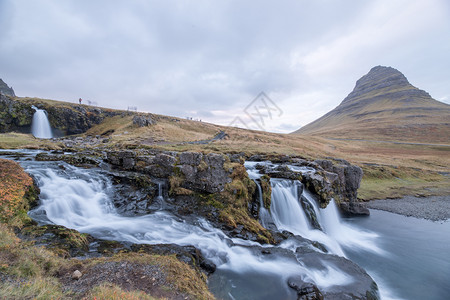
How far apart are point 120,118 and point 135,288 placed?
73.1 meters

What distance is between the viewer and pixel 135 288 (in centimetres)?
516

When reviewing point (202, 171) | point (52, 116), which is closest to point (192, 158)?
point (202, 171)

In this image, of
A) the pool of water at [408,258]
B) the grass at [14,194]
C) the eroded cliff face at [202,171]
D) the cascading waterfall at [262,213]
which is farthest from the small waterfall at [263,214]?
the grass at [14,194]

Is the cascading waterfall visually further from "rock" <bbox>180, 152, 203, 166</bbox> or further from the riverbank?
the riverbank

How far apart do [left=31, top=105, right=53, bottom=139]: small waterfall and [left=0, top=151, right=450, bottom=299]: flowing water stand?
39360 millimetres

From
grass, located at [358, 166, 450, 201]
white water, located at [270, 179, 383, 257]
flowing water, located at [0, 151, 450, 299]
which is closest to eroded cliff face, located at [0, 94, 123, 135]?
flowing water, located at [0, 151, 450, 299]

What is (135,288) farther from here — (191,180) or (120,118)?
(120,118)

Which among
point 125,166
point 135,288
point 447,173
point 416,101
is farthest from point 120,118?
point 416,101

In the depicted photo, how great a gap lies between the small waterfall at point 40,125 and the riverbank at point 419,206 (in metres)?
68.3

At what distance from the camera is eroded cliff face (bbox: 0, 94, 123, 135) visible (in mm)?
44500

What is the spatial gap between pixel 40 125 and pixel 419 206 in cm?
7602

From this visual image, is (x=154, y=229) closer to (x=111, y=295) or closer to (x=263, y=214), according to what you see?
(x=111, y=295)

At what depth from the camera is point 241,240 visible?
1145 cm

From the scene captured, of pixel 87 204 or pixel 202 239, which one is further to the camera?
pixel 87 204
